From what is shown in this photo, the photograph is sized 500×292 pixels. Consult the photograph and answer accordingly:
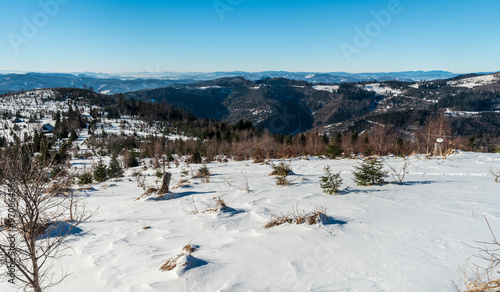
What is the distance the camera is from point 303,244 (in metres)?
3.45

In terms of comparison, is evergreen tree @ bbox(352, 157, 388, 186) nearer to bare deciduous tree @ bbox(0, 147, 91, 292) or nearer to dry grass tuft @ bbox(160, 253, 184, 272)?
dry grass tuft @ bbox(160, 253, 184, 272)

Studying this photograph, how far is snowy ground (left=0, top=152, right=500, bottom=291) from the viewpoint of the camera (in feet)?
8.59

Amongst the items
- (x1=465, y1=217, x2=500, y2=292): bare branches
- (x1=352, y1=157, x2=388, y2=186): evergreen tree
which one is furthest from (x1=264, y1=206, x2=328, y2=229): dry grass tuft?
(x1=352, y1=157, x2=388, y2=186): evergreen tree

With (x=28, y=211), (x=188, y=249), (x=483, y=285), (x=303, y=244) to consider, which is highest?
(x=28, y=211)

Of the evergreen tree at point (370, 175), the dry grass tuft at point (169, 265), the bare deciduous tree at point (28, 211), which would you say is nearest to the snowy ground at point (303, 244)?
the dry grass tuft at point (169, 265)

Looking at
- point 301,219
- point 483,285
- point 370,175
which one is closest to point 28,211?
point 301,219

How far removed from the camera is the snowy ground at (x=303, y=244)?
2619 mm

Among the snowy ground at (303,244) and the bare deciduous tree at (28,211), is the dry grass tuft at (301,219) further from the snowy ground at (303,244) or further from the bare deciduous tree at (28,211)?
the bare deciduous tree at (28,211)

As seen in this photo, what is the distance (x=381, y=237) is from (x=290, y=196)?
316 cm

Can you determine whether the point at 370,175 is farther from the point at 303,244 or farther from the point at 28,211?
the point at 28,211

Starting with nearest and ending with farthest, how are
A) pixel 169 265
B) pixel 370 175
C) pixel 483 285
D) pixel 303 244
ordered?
pixel 483 285
pixel 169 265
pixel 303 244
pixel 370 175

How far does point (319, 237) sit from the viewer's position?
363cm

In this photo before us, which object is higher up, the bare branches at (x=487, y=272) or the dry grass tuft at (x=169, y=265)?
the bare branches at (x=487, y=272)

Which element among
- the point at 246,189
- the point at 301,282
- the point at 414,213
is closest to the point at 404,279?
the point at 301,282
